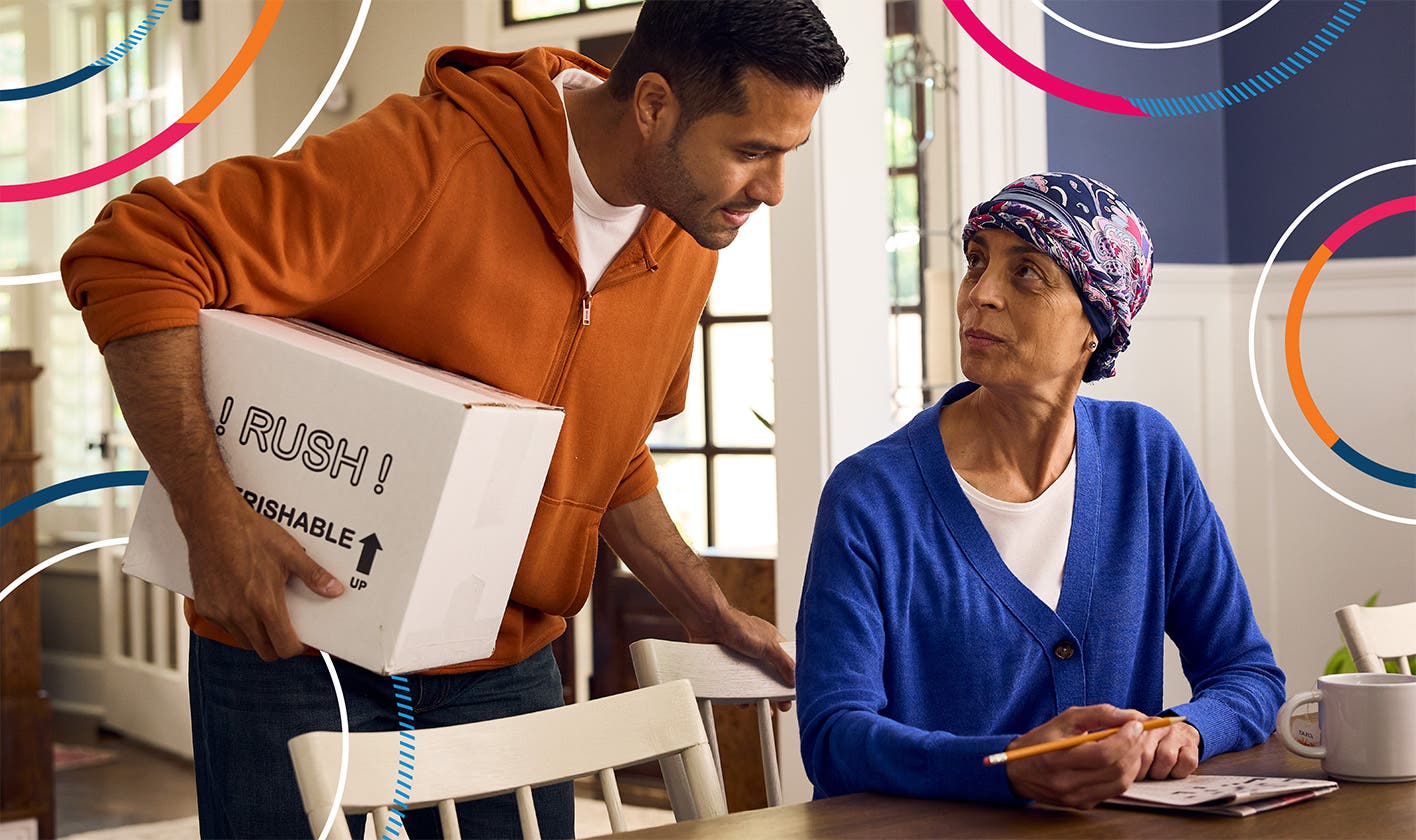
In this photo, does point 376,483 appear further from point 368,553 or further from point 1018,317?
point 1018,317

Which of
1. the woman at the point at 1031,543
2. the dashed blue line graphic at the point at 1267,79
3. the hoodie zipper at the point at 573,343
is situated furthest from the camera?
the dashed blue line graphic at the point at 1267,79

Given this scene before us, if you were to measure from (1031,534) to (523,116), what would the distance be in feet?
2.27

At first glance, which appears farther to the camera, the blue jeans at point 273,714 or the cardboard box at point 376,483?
the blue jeans at point 273,714

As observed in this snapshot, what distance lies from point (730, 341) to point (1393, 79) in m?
1.88

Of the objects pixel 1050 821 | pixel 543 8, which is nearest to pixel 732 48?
pixel 1050 821

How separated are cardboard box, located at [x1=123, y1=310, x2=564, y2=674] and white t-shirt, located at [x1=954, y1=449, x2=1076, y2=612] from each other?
53cm

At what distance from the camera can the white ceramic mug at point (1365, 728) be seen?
1.32 meters

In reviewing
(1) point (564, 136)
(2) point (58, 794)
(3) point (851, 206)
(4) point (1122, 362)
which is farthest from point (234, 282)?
(2) point (58, 794)

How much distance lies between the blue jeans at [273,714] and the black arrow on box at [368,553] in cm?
36

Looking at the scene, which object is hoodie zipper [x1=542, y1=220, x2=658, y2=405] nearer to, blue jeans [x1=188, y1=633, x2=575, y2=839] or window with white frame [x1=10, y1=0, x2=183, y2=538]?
blue jeans [x1=188, y1=633, x2=575, y2=839]

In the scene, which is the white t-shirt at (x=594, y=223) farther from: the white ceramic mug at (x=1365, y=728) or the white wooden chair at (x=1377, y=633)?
the white wooden chair at (x=1377, y=633)

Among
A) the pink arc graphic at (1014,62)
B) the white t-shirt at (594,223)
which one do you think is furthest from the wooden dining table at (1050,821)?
the pink arc graphic at (1014,62)

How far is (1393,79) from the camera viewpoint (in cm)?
354

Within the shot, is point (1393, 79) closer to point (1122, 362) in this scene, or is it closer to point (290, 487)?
point (1122, 362)
